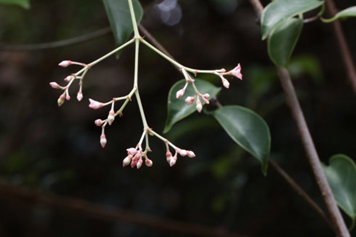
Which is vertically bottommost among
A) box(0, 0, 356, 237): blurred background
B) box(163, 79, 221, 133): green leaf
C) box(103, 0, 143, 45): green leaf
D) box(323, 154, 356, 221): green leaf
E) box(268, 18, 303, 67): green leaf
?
box(0, 0, 356, 237): blurred background

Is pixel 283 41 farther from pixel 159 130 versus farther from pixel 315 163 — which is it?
pixel 159 130

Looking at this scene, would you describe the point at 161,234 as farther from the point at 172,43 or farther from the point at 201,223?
the point at 172,43

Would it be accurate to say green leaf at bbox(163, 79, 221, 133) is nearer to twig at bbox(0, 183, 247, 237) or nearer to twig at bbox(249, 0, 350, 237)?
twig at bbox(249, 0, 350, 237)

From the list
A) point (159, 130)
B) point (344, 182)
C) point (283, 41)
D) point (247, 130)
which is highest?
point (283, 41)

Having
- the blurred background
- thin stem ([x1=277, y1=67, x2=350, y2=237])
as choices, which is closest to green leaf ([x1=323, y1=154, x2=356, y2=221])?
thin stem ([x1=277, y1=67, x2=350, y2=237])

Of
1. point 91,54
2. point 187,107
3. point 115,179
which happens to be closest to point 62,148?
point 115,179

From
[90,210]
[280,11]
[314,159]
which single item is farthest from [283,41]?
[90,210]
